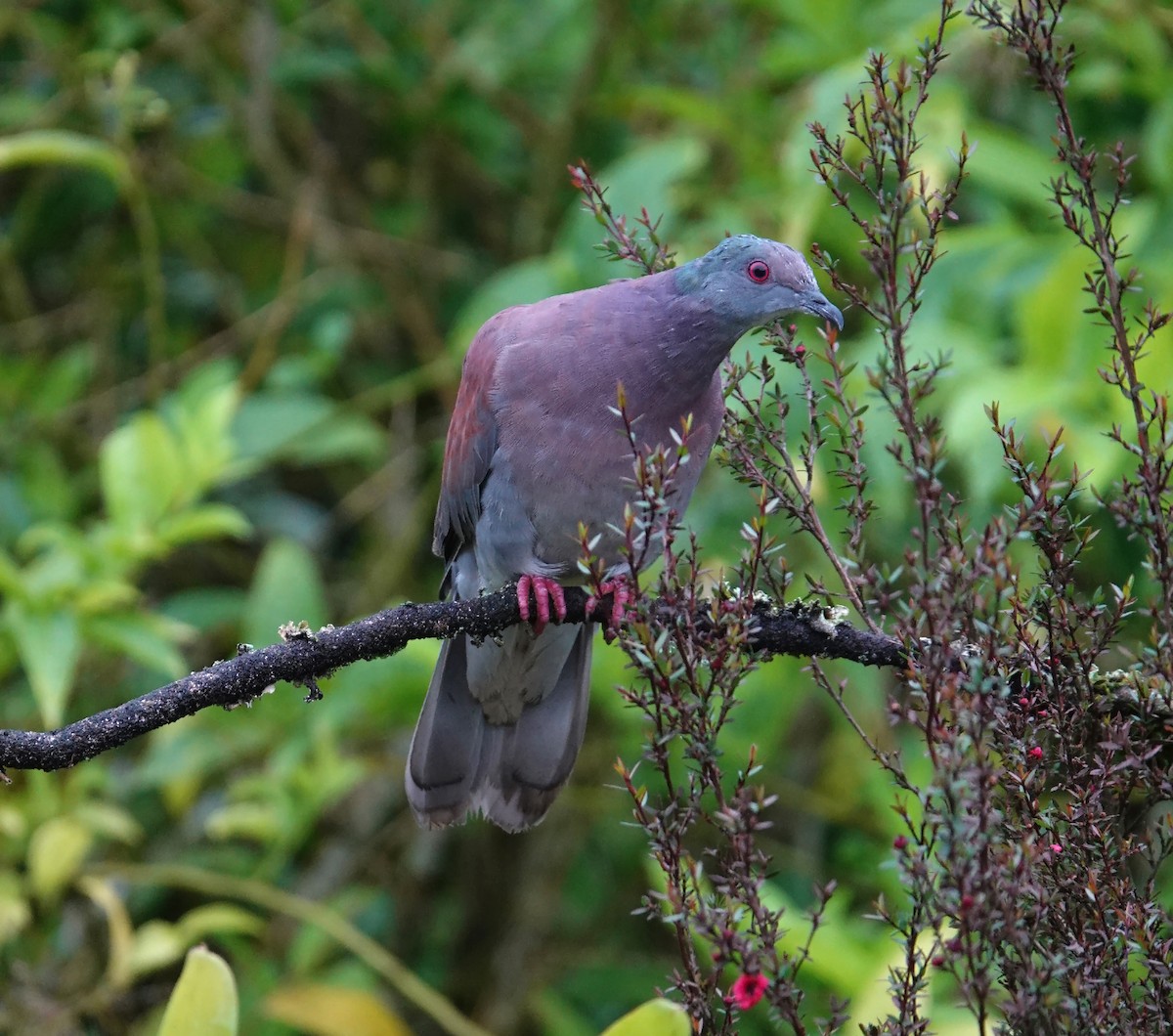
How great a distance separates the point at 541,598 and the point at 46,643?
1465 mm

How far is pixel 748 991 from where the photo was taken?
4.61ft

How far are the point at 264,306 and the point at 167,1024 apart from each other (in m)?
3.55

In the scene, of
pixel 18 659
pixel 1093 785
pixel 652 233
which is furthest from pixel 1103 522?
pixel 18 659

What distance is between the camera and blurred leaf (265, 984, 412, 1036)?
3.64m

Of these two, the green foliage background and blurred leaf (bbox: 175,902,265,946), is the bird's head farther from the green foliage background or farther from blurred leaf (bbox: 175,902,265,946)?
blurred leaf (bbox: 175,902,265,946)

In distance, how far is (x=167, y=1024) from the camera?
205 cm

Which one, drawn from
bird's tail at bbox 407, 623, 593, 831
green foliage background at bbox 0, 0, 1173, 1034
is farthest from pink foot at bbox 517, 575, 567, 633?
green foliage background at bbox 0, 0, 1173, 1034

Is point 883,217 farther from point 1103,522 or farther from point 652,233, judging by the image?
point 1103,522

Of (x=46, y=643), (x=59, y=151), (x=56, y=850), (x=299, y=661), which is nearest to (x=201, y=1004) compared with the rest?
(x=299, y=661)

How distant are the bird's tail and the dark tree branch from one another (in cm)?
101

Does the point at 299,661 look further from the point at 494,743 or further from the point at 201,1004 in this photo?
the point at 494,743

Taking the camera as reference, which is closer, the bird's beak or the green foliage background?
the bird's beak

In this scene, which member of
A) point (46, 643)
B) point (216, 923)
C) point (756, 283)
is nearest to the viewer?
point (756, 283)

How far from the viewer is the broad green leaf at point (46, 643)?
10.4 feet
